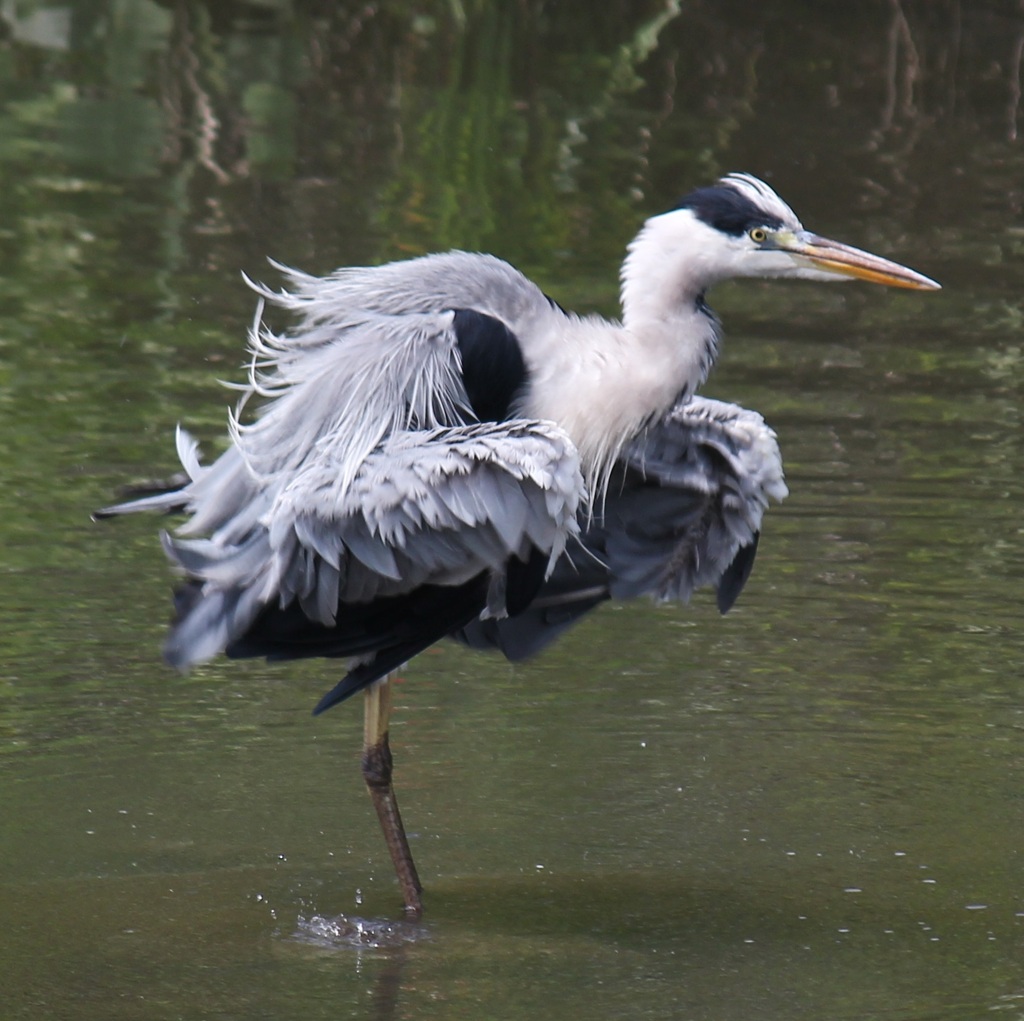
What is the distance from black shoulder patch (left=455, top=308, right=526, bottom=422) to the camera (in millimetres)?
5844

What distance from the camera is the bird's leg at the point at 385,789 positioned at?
5.93 metres

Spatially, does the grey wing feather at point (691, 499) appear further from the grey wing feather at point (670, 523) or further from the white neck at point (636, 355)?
the white neck at point (636, 355)

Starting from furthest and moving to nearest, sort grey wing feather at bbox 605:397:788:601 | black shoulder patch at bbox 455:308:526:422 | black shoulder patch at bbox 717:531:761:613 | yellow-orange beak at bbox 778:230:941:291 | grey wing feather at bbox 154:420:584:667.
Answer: black shoulder patch at bbox 717:531:761:613, grey wing feather at bbox 605:397:788:601, yellow-orange beak at bbox 778:230:941:291, black shoulder patch at bbox 455:308:526:422, grey wing feather at bbox 154:420:584:667

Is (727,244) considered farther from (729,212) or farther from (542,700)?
(542,700)

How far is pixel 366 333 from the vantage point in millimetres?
5910

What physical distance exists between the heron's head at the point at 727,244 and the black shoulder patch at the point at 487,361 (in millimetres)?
436

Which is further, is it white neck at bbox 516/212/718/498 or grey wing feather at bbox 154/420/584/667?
white neck at bbox 516/212/718/498

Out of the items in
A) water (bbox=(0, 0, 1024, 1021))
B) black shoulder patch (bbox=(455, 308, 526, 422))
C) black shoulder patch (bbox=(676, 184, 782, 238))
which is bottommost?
water (bbox=(0, 0, 1024, 1021))

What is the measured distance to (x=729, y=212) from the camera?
19.5 feet

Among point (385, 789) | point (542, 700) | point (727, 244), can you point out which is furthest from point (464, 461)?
point (542, 700)

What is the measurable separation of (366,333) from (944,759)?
254 cm

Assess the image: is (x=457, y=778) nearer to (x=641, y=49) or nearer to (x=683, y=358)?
(x=683, y=358)

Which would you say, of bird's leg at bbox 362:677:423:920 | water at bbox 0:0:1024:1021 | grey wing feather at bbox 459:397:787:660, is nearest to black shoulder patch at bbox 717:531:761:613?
grey wing feather at bbox 459:397:787:660

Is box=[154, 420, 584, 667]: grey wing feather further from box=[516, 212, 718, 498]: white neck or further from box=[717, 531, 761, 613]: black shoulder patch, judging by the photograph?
box=[717, 531, 761, 613]: black shoulder patch
